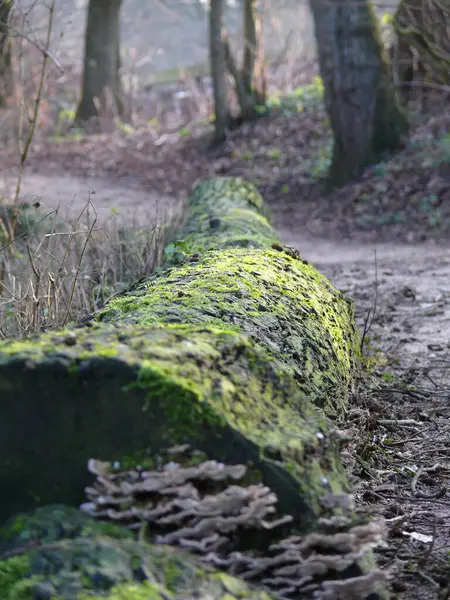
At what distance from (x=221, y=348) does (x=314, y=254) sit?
7.10 metres

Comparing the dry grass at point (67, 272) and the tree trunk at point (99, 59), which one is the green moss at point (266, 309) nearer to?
the dry grass at point (67, 272)

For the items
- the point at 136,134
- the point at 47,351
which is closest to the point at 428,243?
the point at 47,351

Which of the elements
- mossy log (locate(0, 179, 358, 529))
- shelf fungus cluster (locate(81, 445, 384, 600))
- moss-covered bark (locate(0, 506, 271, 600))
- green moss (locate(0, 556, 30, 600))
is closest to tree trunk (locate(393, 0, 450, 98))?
mossy log (locate(0, 179, 358, 529))

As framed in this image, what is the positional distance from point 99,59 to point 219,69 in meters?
5.19

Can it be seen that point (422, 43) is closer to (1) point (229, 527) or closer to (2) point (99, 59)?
(2) point (99, 59)

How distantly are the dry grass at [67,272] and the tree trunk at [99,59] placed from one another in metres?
13.5

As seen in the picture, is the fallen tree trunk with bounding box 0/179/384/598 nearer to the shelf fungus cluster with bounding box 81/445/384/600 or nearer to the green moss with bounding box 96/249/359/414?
the shelf fungus cluster with bounding box 81/445/384/600

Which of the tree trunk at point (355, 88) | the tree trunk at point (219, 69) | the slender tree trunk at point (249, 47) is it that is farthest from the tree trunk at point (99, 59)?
the tree trunk at point (355, 88)

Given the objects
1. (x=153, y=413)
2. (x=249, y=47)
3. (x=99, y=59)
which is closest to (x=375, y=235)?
(x=249, y=47)

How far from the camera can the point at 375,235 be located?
10195 mm

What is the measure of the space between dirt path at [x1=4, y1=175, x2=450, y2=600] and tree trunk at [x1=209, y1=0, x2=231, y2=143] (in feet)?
27.2

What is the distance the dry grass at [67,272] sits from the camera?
148 inches

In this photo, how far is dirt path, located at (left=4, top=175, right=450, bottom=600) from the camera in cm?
251

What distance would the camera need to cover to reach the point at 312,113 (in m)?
15.7
